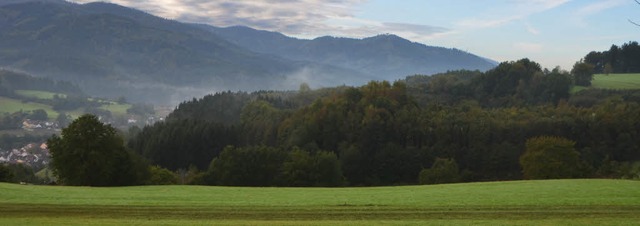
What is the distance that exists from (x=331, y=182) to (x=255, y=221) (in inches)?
1914

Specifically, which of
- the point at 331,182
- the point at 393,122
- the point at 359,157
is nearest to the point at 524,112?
the point at 393,122

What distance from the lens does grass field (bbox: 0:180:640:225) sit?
22.8 metres

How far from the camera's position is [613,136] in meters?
105

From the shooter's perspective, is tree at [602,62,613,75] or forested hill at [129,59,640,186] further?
tree at [602,62,613,75]

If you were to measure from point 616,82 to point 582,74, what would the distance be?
973cm

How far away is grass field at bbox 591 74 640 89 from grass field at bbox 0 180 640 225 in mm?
128392

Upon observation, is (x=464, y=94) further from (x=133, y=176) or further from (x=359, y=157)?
(x=133, y=176)

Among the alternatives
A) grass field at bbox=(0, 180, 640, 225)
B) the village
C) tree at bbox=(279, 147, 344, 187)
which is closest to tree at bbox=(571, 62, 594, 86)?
tree at bbox=(279, 147, 344, 187)

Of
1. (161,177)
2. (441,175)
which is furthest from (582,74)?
(161,177)

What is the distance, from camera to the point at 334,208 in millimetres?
26188

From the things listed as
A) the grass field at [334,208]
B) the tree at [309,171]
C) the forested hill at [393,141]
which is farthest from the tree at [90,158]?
the forested hill at [393,141]

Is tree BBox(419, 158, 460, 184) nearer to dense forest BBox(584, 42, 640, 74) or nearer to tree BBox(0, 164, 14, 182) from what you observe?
tree BBox(0, 164, 14, 182)

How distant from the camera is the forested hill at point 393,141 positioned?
72.0 metres

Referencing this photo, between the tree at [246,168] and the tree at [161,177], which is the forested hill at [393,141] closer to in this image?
the tree at [246,168]
